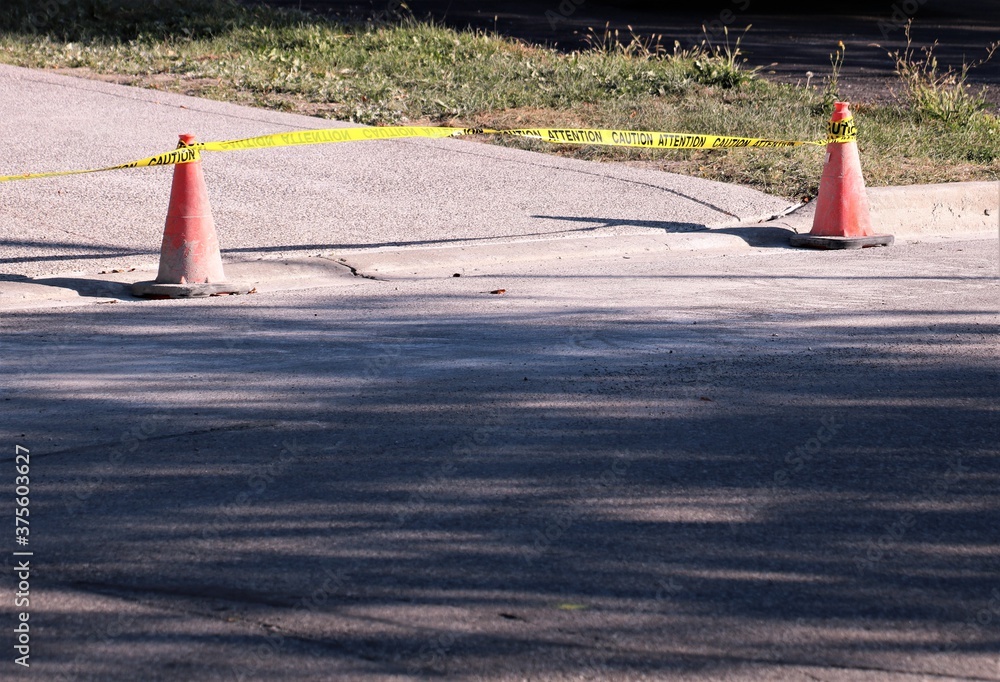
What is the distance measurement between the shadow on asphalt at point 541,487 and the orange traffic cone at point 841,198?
2.52 metres

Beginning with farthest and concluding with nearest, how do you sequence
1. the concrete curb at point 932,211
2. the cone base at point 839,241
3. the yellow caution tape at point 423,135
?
1. the concrete curb at point 932,211
2. the cone base at point 839,241
3. the yellow caution tape at point 423,135

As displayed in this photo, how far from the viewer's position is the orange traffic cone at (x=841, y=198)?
9328 mm

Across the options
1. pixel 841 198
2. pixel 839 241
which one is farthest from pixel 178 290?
pixel 841 198

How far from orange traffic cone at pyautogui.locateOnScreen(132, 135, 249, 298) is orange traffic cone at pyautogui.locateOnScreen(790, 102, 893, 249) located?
13.3 ft

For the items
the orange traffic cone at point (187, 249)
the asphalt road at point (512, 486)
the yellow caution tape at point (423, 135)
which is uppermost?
the yellow caution tape at point (423, 135)

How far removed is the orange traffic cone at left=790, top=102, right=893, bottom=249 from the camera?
9328 mm

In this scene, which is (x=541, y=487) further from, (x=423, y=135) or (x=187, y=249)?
(x=423, y=135)

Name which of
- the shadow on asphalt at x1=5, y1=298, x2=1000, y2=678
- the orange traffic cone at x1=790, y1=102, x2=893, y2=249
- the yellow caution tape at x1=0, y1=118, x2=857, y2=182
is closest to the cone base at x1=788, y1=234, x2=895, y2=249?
the orange traffic cone at x1=790, y1=102, x2=893, y2=249

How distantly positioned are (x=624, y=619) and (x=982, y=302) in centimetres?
458

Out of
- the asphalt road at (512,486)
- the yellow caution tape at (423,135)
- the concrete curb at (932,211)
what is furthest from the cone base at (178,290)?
the concrete curb at (932,211)

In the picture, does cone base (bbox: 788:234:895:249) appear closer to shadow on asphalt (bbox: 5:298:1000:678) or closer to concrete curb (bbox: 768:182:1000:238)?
concrete curb (bbox: 768:182:1000:238)

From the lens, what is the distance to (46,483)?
4660mm

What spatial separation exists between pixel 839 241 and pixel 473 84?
20.3ft

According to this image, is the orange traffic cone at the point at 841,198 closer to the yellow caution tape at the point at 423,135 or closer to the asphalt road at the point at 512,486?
the yellow caution tape at the point at 423,135
